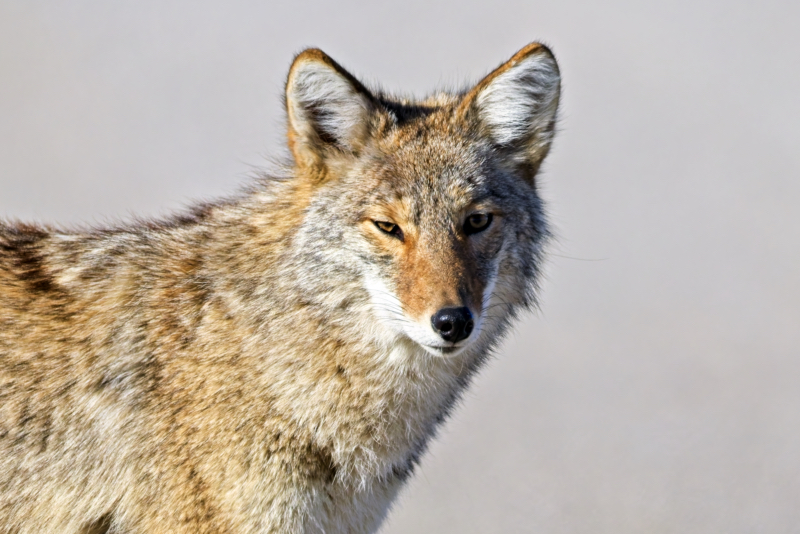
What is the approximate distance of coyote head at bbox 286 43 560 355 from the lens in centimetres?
423

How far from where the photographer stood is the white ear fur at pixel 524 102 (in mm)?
4832

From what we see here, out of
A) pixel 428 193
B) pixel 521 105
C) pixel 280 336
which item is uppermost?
pixel 521 105

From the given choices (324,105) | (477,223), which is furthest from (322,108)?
(477,223)

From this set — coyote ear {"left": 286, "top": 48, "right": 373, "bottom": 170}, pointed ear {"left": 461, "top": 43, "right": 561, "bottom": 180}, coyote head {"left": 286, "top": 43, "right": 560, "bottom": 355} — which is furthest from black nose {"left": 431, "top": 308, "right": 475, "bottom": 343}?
pointed ear {"left": 461, "top": 43, "right": 561, "bottom": 180}

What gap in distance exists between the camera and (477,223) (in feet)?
14.8

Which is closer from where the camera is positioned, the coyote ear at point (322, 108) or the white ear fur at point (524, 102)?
the coyote ear at point (322, 108)

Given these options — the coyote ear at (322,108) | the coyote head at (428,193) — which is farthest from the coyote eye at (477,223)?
the coyote ear at (322,108)

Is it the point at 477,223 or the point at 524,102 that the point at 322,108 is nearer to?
the point at 477,223

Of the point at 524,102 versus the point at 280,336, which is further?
the point at 524,102

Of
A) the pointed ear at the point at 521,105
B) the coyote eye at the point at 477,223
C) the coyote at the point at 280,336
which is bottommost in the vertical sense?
the coyote at the point at 280,336

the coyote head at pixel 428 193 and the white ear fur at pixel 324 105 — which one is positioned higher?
the white ear fur at pixel 324 105

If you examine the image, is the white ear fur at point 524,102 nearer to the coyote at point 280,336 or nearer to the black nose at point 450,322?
the coyote at point 280,336

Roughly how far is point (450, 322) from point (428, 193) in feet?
2.38

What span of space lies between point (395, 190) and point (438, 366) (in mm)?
951
